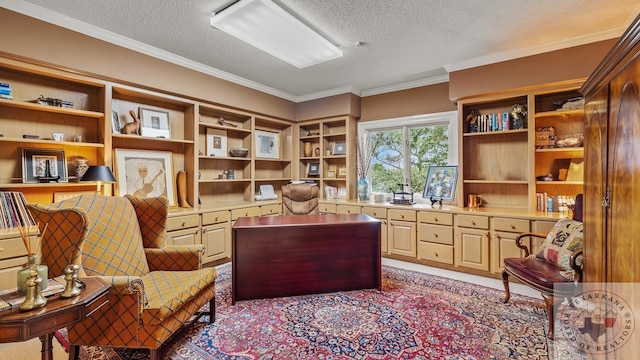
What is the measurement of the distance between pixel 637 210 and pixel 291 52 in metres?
2.93

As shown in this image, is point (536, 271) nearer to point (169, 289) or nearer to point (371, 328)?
point (371, 328)

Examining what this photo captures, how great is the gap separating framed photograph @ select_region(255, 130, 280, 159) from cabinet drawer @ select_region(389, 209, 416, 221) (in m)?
2.37

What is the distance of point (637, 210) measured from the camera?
1045mm

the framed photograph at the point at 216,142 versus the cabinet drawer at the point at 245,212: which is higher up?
the framed photograph at the point at 216,142

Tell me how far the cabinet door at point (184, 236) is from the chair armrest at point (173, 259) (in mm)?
1000

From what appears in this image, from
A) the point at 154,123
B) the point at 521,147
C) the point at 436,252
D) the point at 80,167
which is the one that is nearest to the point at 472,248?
the point at 436,252

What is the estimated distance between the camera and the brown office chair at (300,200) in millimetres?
3791

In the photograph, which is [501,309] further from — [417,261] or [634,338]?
[634,338]

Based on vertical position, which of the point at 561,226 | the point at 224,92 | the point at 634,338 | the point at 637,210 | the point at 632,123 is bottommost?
the point at 634,338

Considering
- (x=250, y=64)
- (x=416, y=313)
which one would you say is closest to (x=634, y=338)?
(x=416, y=313)

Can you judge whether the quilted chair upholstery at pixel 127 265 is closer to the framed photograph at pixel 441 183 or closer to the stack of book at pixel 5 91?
the stack of book at pixel 5 91

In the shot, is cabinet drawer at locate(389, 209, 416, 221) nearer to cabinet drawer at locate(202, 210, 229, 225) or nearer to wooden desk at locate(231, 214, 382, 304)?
wooden desk at locate(231, 214, 382, 304)

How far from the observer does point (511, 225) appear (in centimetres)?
306

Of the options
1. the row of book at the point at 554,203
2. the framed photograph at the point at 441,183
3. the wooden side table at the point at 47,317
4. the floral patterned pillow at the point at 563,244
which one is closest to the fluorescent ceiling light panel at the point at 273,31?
the framed photograph at the point at 441,183
